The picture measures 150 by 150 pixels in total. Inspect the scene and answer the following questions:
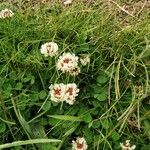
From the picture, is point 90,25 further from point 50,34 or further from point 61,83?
point 61,83

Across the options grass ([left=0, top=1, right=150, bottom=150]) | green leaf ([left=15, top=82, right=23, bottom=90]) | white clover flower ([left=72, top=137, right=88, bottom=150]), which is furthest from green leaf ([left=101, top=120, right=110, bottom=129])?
green leaf ([left=15, top=82, right=23, bottom=90])

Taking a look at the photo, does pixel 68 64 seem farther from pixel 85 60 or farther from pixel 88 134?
pixel 88 134

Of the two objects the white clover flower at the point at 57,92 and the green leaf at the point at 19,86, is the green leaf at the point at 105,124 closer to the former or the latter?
the white clover flower at the point at 57,92

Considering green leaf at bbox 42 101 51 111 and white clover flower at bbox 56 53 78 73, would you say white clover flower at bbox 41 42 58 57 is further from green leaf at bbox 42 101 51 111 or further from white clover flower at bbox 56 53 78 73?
green leaf at bbox 42 101 51 111

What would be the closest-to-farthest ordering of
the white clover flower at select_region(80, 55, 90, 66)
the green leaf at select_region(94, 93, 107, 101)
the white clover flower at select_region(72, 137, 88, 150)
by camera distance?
1. the white clover flower at select_region(72, 137, 88, 150)
2. the green leaf at select_region(94, 93, 107, 101)
3. the white clover flower at select_region(80, 55, 90, 66)

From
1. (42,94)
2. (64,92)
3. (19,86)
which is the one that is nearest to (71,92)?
(64,92)

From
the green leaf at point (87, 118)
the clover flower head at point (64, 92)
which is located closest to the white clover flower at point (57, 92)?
the clover flower head at point (64, 92)
